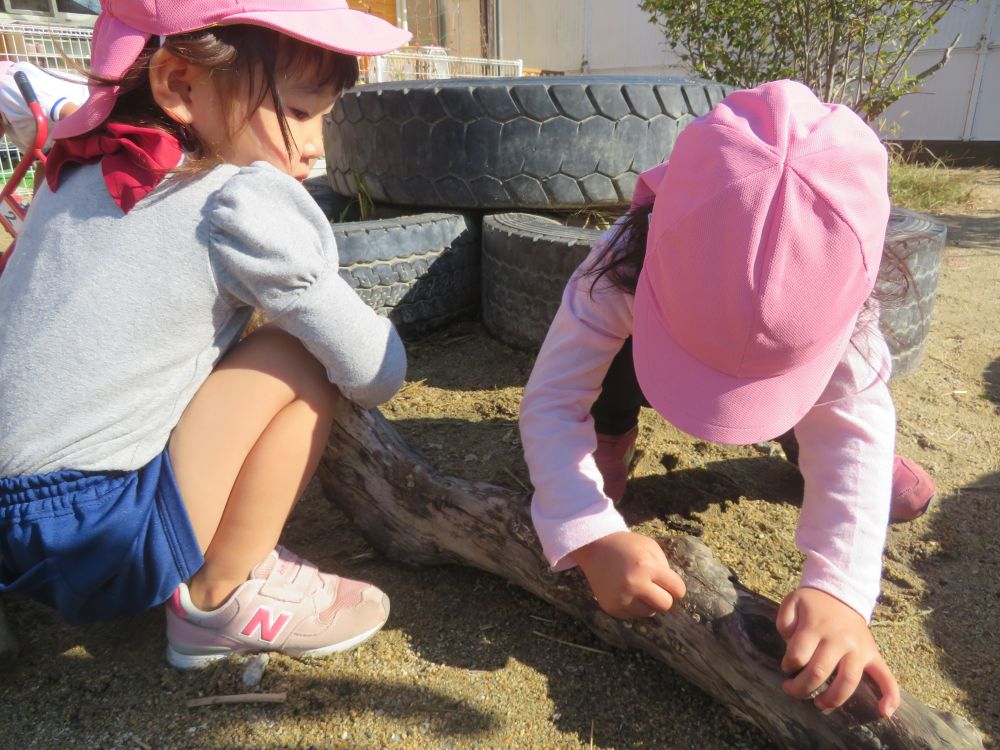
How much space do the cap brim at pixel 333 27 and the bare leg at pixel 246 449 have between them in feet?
1.47

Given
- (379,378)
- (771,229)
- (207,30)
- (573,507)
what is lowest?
(573,507)

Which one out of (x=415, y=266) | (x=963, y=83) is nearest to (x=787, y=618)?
(x=415, y=266)

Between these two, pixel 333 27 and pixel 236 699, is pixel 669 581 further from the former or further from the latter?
pixel 333 27

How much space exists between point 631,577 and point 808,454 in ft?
1.18

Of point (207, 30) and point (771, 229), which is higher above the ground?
point (207, 30)

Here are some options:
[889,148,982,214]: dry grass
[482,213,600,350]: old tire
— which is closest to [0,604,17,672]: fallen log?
[482,213,600,350]: old tire

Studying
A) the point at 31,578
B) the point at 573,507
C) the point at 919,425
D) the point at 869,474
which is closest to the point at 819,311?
the point at 869,474

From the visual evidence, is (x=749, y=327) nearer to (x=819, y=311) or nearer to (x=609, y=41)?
(x=819, y=311)

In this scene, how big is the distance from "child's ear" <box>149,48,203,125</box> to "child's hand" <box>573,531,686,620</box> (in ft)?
2.86

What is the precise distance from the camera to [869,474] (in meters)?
1.12

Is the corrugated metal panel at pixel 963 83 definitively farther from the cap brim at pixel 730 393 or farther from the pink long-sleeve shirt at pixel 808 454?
the cap brim at pixel 730 393

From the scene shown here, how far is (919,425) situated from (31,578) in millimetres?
2027

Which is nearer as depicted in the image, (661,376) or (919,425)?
(661,376)

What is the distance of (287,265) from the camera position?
1.02 meters
